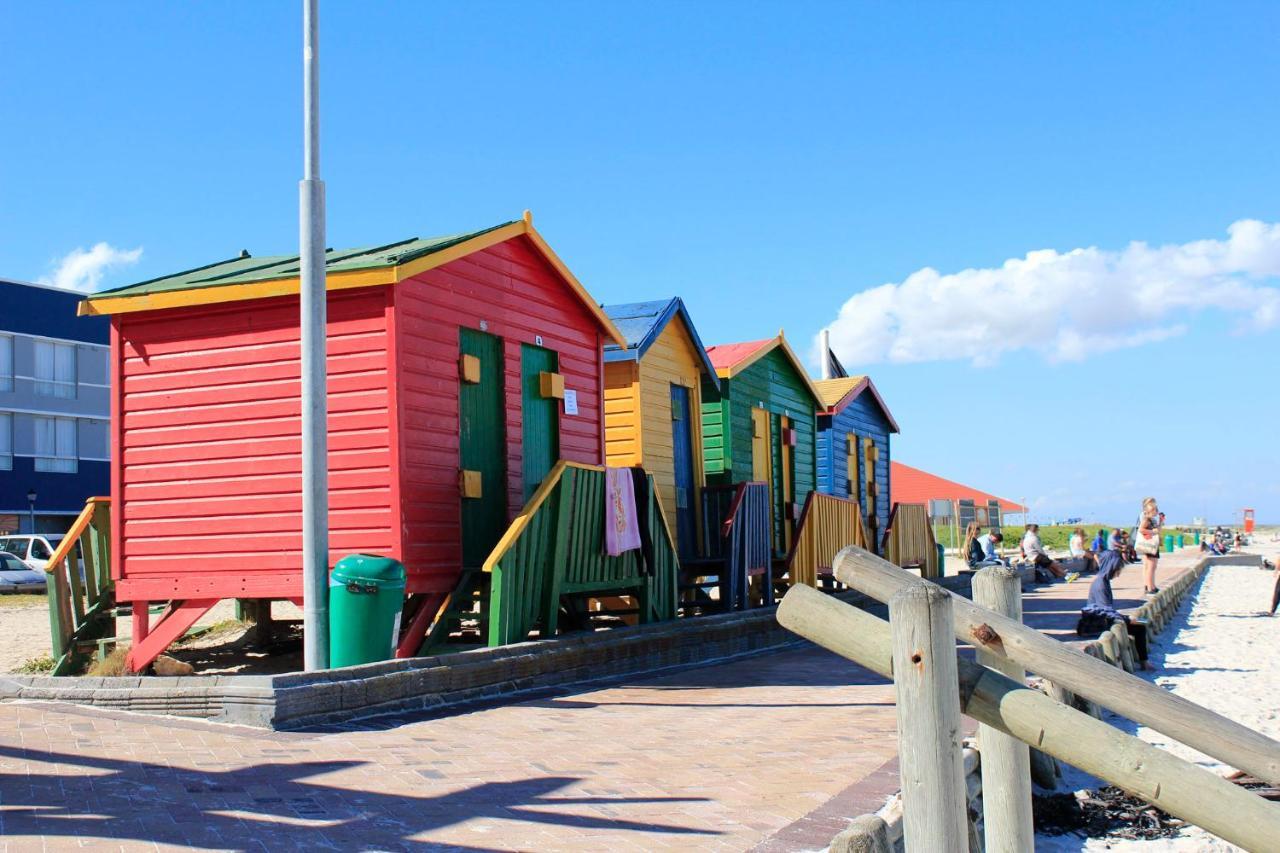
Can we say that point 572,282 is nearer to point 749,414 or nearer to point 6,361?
point 749,414

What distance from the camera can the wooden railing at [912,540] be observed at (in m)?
23.5

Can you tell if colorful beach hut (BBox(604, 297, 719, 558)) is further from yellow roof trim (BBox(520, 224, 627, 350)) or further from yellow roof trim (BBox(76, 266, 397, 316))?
yellow roof trim (BBox(76, 266, 397, 316))

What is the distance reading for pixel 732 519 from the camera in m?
14.7

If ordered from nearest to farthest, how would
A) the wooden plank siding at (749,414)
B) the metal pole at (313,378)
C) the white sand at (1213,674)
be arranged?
the white sand at (1213,674), the metal pole at (313,378), the wooden plank siding at (749,414)

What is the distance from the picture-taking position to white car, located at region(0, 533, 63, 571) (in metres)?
31.5

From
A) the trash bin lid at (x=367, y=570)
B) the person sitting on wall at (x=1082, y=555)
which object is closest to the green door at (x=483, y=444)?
the trash bin lid at (x=367, y=570)

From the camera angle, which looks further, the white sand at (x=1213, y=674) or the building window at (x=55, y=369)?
the building window at (x=55, y=369)

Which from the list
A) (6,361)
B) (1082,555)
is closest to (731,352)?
(1082,555)

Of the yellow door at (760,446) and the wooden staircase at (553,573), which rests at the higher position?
the yellow door at (760,446)

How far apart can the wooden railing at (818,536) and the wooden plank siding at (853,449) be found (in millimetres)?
1953

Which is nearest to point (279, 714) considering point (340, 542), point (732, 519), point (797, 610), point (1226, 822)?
point (340, 542)

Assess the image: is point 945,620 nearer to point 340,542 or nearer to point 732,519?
point 340,542

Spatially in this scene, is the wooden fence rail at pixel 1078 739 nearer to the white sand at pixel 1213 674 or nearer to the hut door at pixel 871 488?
the white sand at pixel 1213 674

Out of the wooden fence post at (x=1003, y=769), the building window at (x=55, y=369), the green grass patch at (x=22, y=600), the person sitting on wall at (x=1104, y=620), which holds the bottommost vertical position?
the green grass patch at (x=22, y=600)
